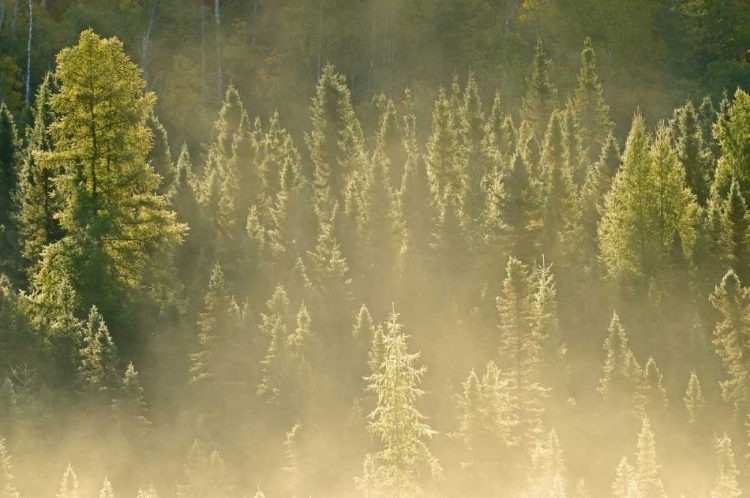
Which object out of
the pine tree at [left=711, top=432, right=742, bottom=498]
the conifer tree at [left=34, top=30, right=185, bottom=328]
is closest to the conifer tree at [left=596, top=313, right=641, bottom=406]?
the pine tree at [left=711, top=432, right=742, bottom=498]

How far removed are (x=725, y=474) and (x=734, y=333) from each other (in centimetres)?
996

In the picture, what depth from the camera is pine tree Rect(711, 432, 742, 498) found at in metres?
58.8

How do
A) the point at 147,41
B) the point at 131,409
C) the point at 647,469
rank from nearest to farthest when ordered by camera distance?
the point at 131,409 < the point at 647,469 < the point at 147,41

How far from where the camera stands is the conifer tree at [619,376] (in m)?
64.4

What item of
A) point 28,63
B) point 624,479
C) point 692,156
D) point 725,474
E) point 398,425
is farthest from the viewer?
point 28,63

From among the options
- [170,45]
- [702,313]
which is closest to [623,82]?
[170,45]

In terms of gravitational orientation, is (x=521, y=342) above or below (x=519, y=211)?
below

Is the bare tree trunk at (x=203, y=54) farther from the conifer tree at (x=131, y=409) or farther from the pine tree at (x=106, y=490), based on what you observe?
the pine tree at (x=106, y=490)

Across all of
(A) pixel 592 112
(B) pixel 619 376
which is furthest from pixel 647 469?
(A) pixel 592 112

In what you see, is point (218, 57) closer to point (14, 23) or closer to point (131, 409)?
point (14, 23)

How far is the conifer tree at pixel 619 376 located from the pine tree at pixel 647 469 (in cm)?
642

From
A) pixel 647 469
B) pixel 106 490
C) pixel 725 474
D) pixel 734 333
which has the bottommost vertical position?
pixel 106 490

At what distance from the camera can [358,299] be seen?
236 feet

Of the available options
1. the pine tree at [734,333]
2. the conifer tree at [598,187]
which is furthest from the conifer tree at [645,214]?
the pine tree at [734,333]
